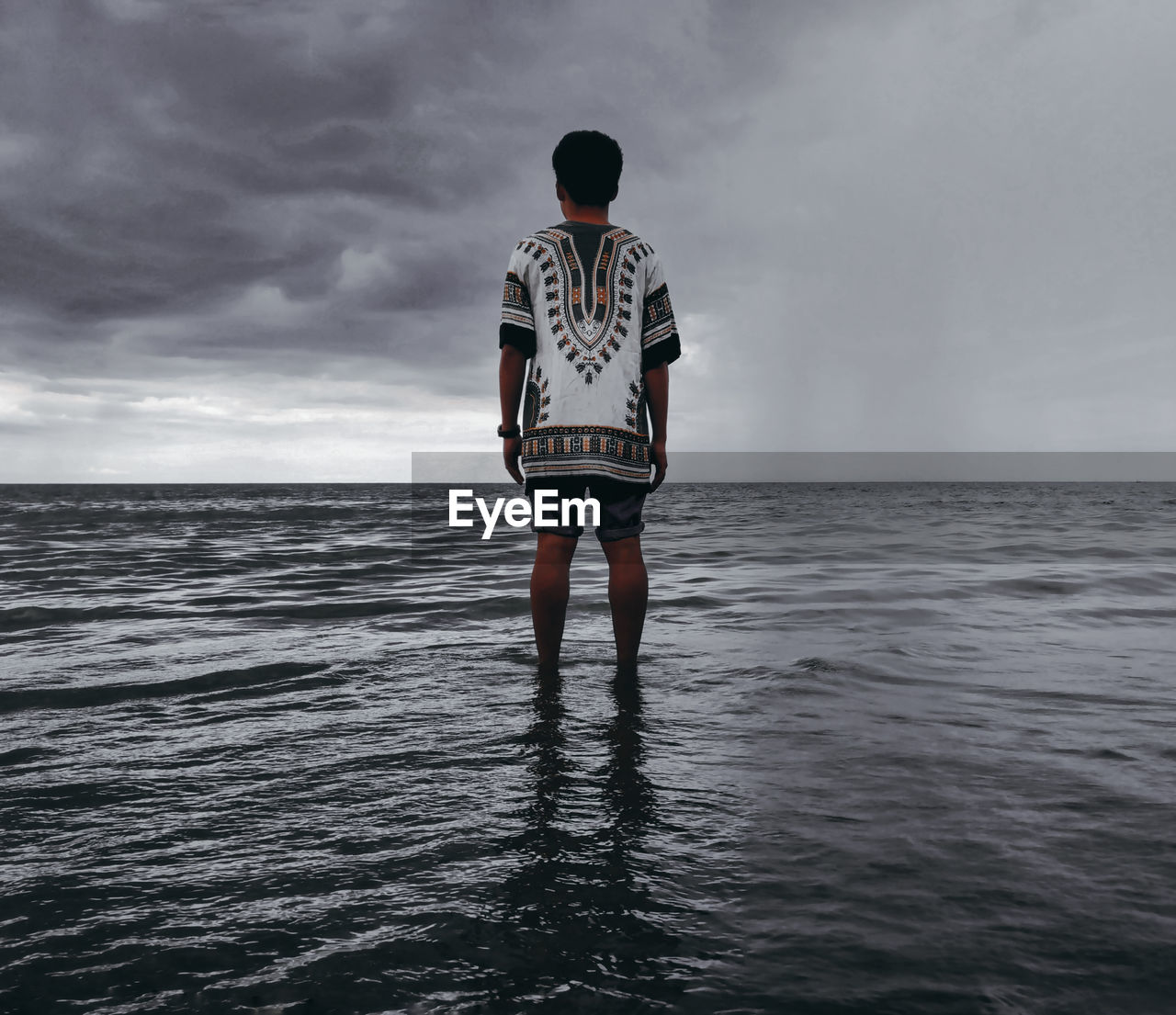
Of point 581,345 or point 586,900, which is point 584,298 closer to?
point 581,345

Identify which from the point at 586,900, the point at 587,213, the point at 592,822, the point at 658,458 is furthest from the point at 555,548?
the point at 586,900

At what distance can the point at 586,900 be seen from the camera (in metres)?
1.36

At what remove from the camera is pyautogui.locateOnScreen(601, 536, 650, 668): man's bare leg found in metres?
3.22

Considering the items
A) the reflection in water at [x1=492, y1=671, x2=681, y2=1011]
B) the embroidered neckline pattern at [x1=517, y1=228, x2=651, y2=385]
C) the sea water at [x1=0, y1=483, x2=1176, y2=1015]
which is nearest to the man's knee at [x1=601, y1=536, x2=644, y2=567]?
the sea water at [x1=0, y1=483, x2=1176, y2=1015]

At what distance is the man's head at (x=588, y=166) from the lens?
3305mm

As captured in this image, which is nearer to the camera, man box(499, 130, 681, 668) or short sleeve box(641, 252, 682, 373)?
man box(499, 130, 681, 668)

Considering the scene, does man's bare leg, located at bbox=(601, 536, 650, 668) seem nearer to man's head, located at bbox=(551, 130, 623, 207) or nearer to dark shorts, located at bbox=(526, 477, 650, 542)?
dark shorts, located at bbox=(526, 477, 650, 542)

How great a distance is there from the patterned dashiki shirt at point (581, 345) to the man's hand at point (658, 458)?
12 cm

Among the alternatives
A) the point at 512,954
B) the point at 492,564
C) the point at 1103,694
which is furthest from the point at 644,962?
the point at 492,564

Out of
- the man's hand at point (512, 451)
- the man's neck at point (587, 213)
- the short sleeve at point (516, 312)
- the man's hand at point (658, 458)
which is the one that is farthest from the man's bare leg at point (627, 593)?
the man's neck at point (587, 213)

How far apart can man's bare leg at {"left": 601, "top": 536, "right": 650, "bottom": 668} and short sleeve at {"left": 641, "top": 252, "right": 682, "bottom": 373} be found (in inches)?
30.0

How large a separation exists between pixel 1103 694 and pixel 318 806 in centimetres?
262

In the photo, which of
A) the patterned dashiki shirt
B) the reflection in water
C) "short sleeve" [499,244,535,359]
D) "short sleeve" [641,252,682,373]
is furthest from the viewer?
"short sleeve" [641,252,682,373]

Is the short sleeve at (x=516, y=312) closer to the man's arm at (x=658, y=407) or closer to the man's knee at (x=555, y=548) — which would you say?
the man's arm at (x=658, y=407)
